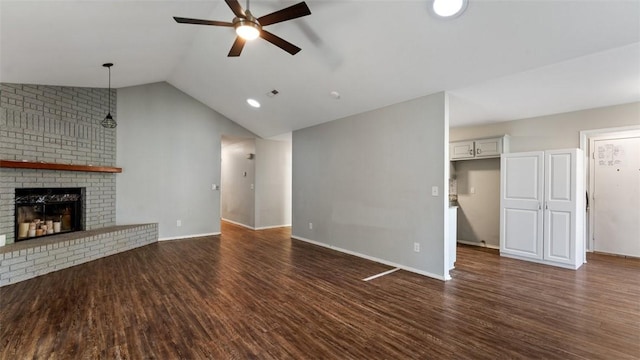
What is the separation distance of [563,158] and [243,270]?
5.00m

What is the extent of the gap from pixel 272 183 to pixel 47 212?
4.38m

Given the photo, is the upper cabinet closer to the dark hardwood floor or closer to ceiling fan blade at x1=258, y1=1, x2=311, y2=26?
the dark hardwood floor

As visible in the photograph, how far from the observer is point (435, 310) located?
275 centimetres

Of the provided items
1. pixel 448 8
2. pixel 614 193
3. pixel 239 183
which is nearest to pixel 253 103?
pixel 239 183

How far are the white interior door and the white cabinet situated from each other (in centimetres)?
89

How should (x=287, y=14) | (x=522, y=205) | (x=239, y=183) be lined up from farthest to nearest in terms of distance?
(x=239, y=183), (x=522, y=205), (x=287, y=14)

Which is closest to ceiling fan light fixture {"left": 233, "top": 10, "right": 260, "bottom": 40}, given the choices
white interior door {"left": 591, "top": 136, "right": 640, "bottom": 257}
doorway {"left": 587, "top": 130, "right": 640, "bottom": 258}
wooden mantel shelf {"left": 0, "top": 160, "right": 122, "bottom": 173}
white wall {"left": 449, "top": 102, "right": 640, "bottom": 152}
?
wooden mantel shelf {"left": 0, "top": 160, "right": 122, "bottom": 173}

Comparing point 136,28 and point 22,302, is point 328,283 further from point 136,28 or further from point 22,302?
point 136,28

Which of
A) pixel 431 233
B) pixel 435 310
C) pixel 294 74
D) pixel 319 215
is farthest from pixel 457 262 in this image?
pixel 294 74

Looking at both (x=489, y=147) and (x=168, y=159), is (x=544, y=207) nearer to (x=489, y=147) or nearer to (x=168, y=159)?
(x=489, y=147)

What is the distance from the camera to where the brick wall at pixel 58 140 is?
4020 mm

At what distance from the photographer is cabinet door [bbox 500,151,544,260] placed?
14.4ft

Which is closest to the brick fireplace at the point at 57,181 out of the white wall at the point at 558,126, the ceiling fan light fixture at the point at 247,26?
the ceiling fan light fixture at the point at 247,26

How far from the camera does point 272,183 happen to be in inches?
298
